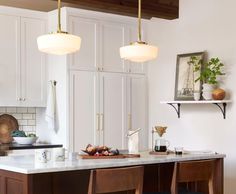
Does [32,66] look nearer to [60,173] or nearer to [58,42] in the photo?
[58,42]

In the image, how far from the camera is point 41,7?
6.21 meters

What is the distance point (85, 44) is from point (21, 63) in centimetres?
83

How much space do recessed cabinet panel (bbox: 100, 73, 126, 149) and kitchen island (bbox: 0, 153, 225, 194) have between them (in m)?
2.02

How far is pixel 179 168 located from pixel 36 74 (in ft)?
9.38

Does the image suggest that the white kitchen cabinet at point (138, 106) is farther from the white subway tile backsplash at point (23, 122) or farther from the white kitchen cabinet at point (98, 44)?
the white subway tile backsplash at point (23, 122)

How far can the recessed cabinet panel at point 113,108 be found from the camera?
6000 millimetres

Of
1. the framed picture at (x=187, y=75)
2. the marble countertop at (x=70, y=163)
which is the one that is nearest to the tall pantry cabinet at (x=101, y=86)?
the framed picture at (x=187, y=75)

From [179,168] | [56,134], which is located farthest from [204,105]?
[179,168]

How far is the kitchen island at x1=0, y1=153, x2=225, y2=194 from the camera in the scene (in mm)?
2973

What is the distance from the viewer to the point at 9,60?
5.58m

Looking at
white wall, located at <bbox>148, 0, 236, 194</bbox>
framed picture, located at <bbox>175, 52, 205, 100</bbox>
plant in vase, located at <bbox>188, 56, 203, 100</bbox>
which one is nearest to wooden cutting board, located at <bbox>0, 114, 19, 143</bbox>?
white wall, located at <bbox>148, 0, 236, 194</bbox>

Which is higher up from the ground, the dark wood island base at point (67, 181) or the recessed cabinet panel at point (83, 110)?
the recessed cabinet panel at point (83, 110)

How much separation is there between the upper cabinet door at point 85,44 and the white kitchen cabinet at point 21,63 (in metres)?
0.43

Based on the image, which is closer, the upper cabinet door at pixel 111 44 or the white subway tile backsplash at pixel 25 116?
the white subway tile backsplash at pixel 25 116
